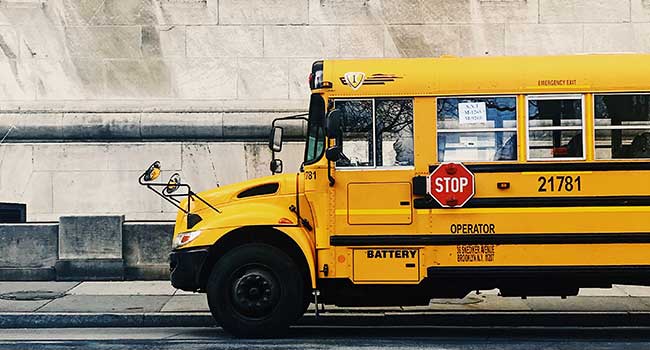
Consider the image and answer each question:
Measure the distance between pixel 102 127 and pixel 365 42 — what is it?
4638 millimetres

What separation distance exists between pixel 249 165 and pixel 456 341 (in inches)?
262

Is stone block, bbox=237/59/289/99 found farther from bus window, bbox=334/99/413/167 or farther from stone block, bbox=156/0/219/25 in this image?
bus window, bbox=334/99/413/167

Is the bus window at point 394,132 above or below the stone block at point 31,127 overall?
below

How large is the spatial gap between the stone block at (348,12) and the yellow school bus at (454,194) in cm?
607

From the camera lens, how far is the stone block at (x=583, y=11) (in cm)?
1473

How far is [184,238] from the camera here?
29.6 feet

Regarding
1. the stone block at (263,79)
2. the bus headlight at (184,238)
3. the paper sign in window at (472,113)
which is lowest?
the bus headlight at (184,238)

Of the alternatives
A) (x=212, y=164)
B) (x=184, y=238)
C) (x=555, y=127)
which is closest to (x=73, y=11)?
(x=212, y=164)

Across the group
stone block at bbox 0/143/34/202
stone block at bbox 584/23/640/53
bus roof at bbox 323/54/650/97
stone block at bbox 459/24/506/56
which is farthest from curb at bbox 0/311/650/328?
stone block at bbox 584/23/640/53

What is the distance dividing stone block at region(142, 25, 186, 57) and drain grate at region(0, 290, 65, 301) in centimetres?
494

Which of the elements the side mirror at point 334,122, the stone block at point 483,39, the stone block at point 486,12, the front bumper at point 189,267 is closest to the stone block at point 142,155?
the stone block at point 486,12

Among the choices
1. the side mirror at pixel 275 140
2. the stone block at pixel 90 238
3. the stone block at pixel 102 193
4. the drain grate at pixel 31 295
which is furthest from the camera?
the stone block at pixel 102 193

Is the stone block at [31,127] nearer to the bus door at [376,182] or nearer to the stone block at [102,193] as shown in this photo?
the stone block at [102,193]

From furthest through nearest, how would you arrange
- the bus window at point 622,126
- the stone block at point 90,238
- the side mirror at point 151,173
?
the stone block at point 90,238 → the side mirror at point 151,173 → the bus window at point 622,126
